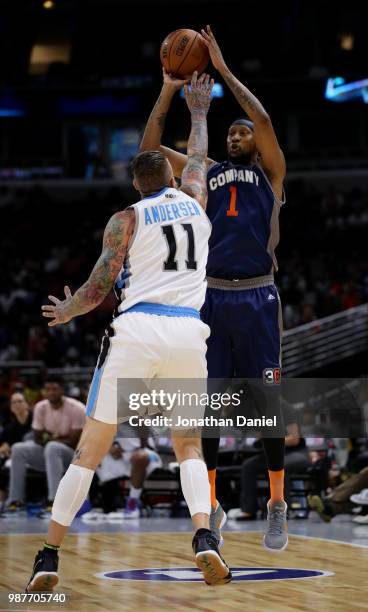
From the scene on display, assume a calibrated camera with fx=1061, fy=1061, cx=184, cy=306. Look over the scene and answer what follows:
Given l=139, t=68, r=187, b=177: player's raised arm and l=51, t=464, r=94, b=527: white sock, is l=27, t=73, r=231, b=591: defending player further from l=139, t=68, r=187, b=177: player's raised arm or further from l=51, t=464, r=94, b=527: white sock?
l=139, t=68, r=187, b=177: player's raised arm

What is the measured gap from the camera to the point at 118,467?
11477 mm

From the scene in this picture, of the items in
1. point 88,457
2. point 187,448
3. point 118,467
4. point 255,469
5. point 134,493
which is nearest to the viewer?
point 88,457

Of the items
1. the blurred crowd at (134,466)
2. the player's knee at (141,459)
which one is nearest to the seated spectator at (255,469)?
the blurred crowd at (134,466)

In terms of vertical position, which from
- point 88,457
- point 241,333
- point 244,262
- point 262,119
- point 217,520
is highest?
point 262,119

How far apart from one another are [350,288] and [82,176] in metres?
11.5

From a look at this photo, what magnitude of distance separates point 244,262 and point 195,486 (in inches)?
64.6

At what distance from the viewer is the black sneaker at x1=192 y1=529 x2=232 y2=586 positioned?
491 cm

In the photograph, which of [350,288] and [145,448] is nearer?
[145,448]

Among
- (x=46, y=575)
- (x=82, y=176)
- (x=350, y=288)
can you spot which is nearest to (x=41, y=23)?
(x=82, y=176)

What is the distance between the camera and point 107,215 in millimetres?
26344

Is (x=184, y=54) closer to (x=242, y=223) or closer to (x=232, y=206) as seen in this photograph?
(x=232, y=206)

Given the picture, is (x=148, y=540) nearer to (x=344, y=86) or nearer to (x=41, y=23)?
(x=344, y=86)

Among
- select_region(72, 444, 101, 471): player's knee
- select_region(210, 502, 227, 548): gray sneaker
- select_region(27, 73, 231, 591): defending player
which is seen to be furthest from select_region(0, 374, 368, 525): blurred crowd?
select_region(72, 444, 101, 471): player's knee

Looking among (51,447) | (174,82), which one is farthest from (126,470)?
(174,82)
